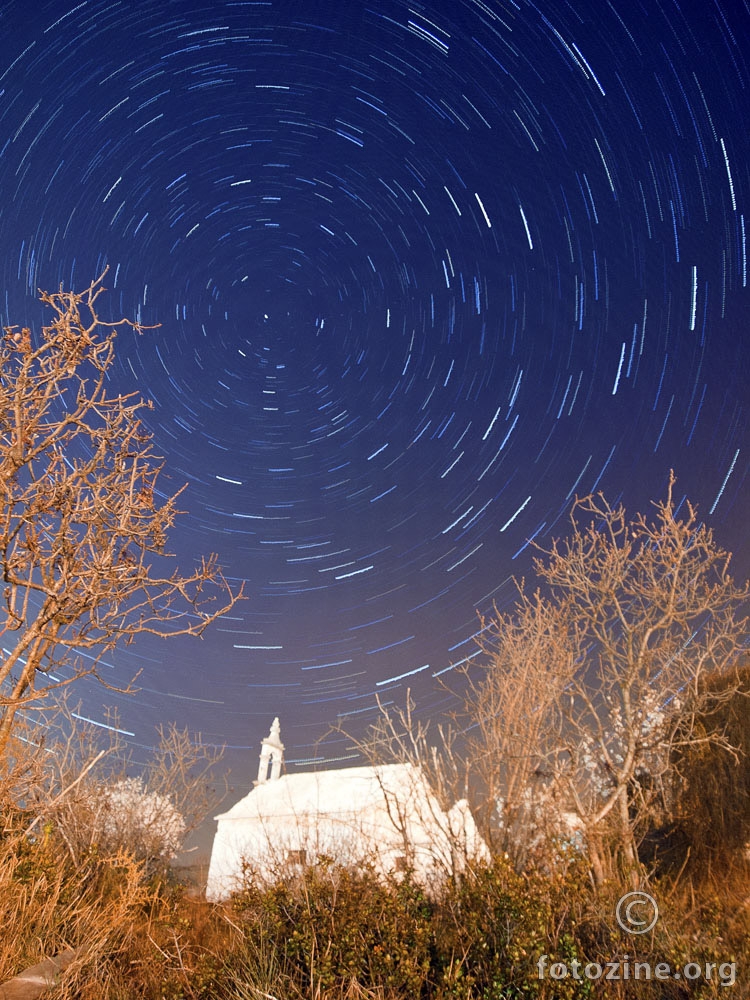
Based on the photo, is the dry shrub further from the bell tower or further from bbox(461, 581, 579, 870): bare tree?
the bell tower

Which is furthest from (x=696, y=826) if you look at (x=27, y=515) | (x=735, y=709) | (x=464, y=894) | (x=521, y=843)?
(x=27, y=515)

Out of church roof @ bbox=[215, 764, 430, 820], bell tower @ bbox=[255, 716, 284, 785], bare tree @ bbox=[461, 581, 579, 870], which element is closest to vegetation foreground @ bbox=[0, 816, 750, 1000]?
bare tree @ bbox=[461, 581, 579, 870]

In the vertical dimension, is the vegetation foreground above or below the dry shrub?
below

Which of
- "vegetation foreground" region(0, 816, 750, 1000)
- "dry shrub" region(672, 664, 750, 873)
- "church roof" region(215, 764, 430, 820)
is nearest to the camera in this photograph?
"vegetation foreground" region(0, 816, 750, 1000)

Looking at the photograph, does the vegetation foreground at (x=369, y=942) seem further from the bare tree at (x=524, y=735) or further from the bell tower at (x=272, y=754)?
the bell tower at (x=272, y=754)

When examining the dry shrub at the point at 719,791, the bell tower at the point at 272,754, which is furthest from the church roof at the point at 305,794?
the dry shrub at the point at 719,791

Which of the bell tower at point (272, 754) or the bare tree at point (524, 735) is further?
the bell tower at point (272, 754)

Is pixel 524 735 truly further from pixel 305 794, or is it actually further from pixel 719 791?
pixel 305 794

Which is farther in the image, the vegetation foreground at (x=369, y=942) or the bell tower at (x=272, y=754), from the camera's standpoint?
the bell tower at (x=272, y=754)

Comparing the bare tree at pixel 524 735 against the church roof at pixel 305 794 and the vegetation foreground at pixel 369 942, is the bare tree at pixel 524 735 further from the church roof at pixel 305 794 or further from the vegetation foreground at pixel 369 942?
the church roof at pixel 305 794

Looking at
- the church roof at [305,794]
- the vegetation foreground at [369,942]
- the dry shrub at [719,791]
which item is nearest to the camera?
the vegetation foreground at [369,942]

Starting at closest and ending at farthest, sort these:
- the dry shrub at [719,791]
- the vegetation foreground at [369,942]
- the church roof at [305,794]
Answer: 1. the vegetation foreground at [369,942]
2. the dry shrub at [719,791]
3. the church roof at [305,794]

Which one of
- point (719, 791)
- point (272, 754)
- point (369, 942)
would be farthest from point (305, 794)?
point (369, 942)

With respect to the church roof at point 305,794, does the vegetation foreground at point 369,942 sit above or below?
below
